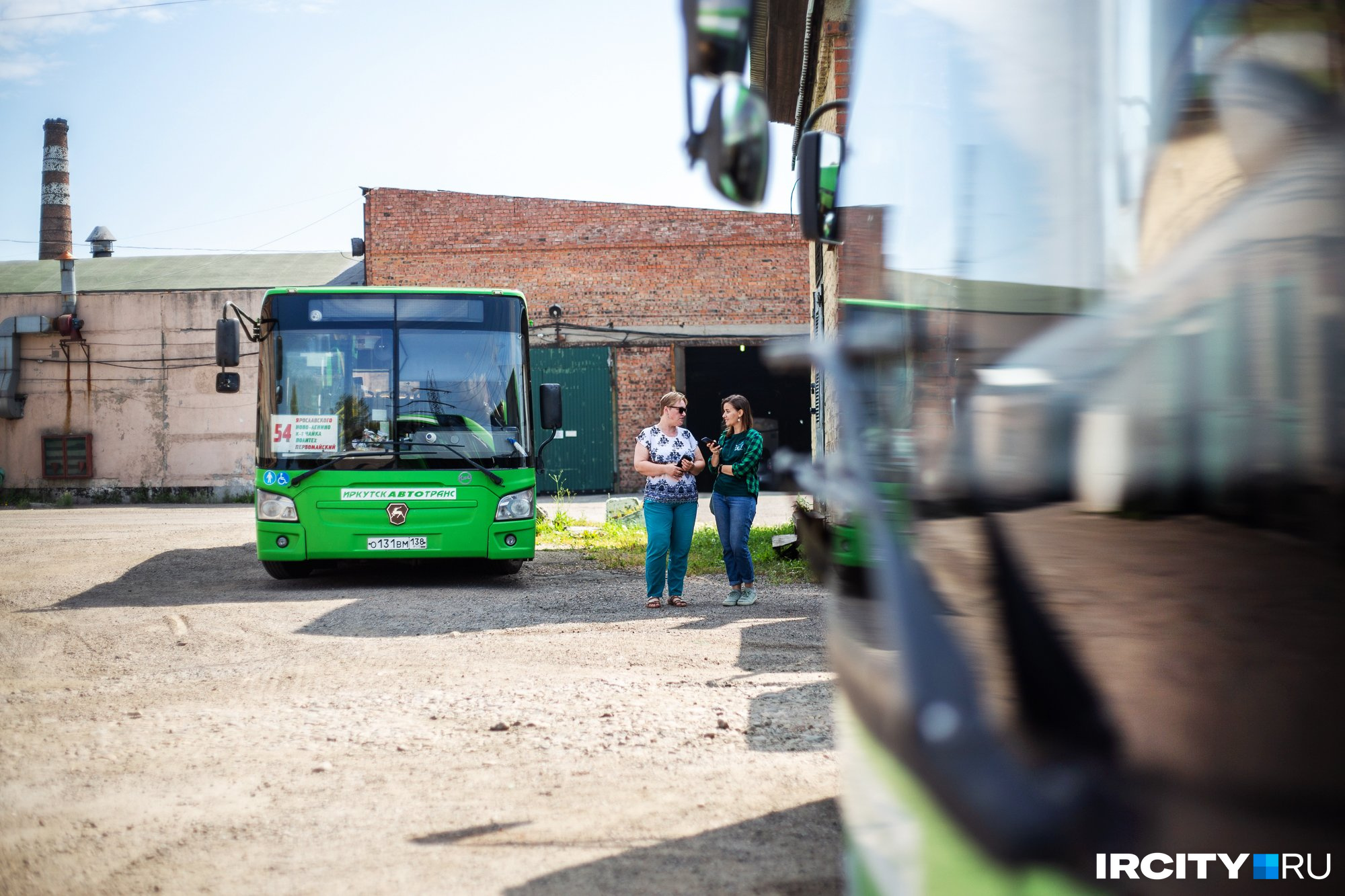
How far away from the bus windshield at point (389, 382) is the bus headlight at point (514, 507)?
1.07 ft

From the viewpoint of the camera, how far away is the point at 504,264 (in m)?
25.6

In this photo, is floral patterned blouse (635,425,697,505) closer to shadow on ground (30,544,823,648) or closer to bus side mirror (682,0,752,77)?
shadow on ground (30,544,823,648)

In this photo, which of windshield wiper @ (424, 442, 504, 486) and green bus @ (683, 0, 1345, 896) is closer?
green bus @ (683, 0, 1345, 896)

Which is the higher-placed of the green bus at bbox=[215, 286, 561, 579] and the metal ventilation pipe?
the metal ventilation pipe

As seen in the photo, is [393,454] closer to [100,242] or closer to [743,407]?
[743,407]

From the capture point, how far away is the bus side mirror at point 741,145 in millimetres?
1879

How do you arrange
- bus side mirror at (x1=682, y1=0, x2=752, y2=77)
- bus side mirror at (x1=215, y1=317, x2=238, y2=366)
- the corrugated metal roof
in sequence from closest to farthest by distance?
bus side mirror at (x1=682, y1=0, x2=752, y2=77) → bus side mirror at (x1=215, y1=317, x2=238, y2=366) → the corrugated metal roof

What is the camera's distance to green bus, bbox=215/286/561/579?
9.59 m

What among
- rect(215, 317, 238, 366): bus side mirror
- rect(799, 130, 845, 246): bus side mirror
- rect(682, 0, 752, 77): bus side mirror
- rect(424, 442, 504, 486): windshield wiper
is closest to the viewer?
rect(682, 0, 752, 77): bus side mirror

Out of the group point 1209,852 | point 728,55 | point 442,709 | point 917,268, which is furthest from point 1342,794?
point 442,709

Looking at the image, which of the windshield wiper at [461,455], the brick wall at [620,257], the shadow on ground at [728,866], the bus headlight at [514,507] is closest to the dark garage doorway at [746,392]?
the brick wall at [620,257]

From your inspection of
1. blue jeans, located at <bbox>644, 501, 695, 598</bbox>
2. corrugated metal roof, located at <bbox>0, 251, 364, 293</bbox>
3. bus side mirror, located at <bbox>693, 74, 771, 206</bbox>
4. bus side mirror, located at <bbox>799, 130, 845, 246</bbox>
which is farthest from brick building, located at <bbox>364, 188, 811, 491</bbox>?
bus side mirror, located at <bbox>693, 74, 771, 206</bbox>

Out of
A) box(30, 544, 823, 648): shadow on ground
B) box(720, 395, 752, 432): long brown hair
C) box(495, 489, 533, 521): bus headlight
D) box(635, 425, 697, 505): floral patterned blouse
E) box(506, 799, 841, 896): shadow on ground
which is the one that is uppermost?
box(720, 395, 752, 432): long brown hair

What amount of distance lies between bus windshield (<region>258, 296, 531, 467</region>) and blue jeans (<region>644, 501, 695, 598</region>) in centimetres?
187
